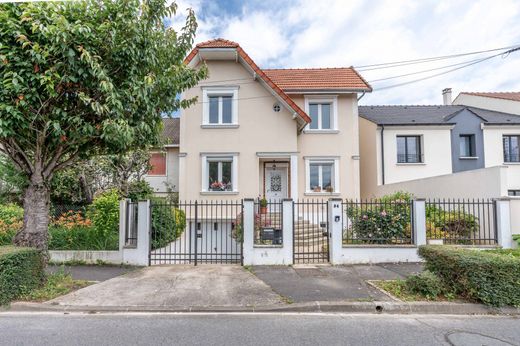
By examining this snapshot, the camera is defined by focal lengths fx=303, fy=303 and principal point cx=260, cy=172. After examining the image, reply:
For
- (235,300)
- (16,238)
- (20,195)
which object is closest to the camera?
(235,300)

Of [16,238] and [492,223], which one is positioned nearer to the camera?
[16,238]

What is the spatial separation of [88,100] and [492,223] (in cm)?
1128

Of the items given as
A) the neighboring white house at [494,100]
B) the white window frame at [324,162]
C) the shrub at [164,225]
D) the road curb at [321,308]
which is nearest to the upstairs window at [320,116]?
the white window frame at [324,162]

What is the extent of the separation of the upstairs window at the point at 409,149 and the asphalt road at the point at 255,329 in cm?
1258

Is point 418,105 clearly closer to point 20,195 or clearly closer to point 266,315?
point 266,315

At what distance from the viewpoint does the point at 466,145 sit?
689 inches

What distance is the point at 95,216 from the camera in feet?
33.4

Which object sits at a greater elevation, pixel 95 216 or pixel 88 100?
pixel 88 100

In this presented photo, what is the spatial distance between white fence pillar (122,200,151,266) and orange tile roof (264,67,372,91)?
9285 mm

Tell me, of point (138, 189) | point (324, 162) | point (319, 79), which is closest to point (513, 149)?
point (324, 162)

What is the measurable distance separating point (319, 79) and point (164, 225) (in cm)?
1040

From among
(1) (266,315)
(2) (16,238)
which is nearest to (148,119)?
(2) (16,238)

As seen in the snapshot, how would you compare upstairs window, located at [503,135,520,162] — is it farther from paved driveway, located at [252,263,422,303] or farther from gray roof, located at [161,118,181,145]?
gray roof, located at [161,118,181,145]

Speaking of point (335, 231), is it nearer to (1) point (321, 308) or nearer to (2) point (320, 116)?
(1) point (321, 308)
